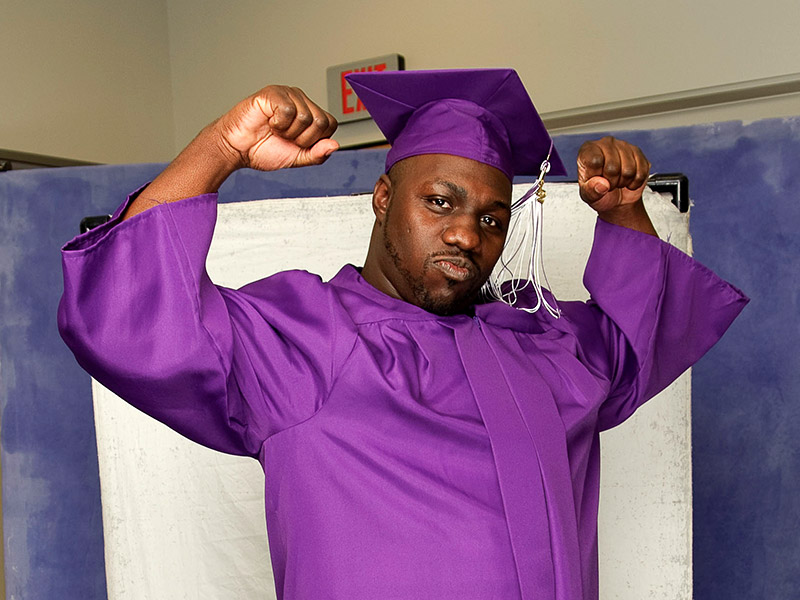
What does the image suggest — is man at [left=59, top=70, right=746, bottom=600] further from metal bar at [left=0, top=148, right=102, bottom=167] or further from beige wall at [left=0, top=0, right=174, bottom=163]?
beige wall at [left=0, top=0, right=174, bottom=163]

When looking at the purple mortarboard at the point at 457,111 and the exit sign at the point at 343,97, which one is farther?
the exit sign at the point at 343,97

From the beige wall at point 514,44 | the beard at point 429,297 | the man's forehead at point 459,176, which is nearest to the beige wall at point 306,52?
the beige wall at point 514,44

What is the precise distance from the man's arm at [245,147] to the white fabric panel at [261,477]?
92cm

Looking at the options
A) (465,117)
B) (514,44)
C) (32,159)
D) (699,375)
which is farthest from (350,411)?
(32,159)

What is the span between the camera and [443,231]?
3.96ft

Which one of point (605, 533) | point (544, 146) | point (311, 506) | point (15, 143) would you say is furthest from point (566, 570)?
point (15, 143)

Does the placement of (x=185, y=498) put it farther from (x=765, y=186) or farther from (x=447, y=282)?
(x=765, y=186)

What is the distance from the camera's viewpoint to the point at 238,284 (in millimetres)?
1962

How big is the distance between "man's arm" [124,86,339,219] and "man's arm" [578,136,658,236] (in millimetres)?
423

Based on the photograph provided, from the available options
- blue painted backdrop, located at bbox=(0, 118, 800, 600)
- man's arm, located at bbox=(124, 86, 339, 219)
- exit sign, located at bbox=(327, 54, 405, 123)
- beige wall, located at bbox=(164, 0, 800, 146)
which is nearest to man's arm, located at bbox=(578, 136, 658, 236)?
man's arm, located at bbox=(124, 86, 339, 219)

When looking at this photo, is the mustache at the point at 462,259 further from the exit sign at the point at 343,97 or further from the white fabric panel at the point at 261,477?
the exit sign at the point at 343,97

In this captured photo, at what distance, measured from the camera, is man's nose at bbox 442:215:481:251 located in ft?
3.89

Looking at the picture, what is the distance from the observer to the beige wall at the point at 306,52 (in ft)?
8.79

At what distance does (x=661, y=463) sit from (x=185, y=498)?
39.0 inches
